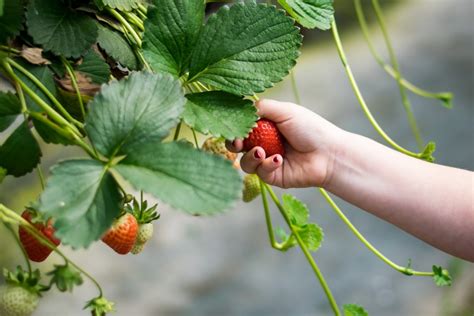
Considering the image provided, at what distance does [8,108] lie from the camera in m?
0.50

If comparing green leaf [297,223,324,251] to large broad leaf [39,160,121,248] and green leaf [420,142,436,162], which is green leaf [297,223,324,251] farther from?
large broad leaf [39,160,121,248]

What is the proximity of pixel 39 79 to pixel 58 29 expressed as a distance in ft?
0.13

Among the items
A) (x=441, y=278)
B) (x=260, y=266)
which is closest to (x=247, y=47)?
(x=441, y=278)

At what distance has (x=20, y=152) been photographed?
1.77ft

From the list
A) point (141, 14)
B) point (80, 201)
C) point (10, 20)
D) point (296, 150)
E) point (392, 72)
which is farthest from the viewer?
point (392, 72)

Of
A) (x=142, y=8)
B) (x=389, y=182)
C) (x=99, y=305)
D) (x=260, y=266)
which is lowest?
(x=260, y=266)

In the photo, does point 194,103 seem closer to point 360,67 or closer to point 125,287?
point 125,287

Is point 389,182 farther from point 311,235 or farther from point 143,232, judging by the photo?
point 143,232

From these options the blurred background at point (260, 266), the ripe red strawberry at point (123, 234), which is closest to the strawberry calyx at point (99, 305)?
the ripe red strawberry at point (123, 234)

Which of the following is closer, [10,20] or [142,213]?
[10,20]

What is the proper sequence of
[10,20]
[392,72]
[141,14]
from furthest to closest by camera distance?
1. [392,72]
2. [141,14]
3. [10,20]

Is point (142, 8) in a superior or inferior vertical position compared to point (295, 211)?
superior

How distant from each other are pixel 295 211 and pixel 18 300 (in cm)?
31

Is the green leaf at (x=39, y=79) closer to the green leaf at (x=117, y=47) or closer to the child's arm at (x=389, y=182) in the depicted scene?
the green leaf at (x=117, y=47)
